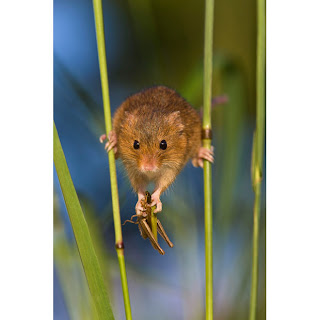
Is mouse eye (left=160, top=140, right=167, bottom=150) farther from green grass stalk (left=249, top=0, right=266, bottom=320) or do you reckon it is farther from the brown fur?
green grass stalk (left=249, top=0, right=266, bottom=320)

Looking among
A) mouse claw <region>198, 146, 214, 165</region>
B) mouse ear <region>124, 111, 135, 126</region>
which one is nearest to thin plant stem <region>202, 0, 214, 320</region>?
mouse claw <region>198, 146, 214, 165</region>

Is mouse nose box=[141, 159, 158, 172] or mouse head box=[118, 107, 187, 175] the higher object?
mouse head box=[118, 107, 187, 175]

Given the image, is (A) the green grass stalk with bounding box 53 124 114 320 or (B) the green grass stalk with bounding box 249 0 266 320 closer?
(A) the green grass stalk with bounding box 53 124 114 320

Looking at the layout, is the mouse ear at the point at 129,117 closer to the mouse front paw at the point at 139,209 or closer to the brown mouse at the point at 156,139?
the brown mouse at the point at 156,139

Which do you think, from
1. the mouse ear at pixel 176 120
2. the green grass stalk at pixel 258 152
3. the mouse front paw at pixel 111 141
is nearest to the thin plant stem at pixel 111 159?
the mouse front paw at pixel 111 141

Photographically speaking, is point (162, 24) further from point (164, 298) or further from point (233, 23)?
point (164, 298)

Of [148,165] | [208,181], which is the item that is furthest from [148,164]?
[208,181]
